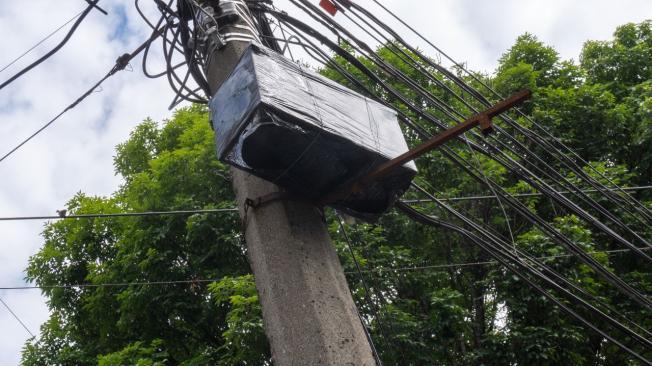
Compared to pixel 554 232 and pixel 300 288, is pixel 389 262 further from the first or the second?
pixel 300 288

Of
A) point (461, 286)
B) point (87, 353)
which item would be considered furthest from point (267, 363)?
point (87, 353)

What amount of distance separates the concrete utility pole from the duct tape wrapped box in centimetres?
17

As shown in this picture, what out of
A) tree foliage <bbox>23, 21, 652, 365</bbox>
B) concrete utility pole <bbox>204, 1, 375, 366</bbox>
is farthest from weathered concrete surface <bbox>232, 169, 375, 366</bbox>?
tree foliage <bbox>23, 21, 652, 365</bbox>

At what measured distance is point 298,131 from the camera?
2920mm

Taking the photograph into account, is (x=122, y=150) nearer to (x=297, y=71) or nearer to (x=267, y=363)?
(x=267, y=363)

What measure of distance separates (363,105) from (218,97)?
0.73 metres

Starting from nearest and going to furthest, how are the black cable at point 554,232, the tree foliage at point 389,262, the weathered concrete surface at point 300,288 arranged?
1. the weathered concrete surface at point 300,288
2. the black cable at point 554,232
3. the tree foliage at point 389,262

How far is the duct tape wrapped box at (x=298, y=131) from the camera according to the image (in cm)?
291

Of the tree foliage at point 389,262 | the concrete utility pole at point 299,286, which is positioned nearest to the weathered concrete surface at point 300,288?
the concrete utility pole at point 299,286

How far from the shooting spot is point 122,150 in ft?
49.8

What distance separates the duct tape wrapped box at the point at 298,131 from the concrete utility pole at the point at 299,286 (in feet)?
0.55

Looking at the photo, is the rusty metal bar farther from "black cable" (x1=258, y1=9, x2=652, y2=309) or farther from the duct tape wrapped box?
"black cable" (x1=258, y1=9, x2=652, y2=309)

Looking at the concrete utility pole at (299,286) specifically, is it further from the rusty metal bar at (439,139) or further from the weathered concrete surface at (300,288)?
the rusty metal bar at (439,139)

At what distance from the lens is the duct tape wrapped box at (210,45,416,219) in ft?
9.54
